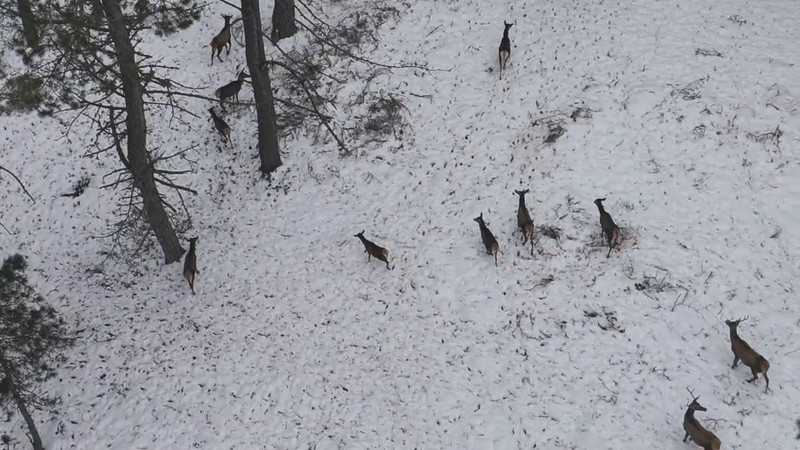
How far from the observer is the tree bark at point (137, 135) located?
11.6m

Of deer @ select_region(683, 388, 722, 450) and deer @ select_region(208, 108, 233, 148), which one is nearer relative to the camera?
deer @ select_region(683, 388, 722, 450)

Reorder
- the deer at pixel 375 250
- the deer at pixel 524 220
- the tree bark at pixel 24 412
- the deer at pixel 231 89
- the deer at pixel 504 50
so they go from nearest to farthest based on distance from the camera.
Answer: the tree bark at pixel 24 412 → the deer at pixel 524 220 → the deer at pixel 375 250 → the deer at pixel 504 50 → the deer at pixel 231 89

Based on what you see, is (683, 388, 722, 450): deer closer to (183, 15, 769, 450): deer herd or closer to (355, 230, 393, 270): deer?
(183, 15, 769, 450): deer herd

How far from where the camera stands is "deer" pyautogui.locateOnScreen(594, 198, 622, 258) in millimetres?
12766

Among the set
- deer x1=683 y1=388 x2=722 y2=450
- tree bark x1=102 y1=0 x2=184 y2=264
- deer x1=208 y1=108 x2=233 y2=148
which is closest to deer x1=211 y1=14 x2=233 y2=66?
deer x1=208 y1=108 x2=233 y2=148

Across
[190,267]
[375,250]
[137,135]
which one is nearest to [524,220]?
[375,250]

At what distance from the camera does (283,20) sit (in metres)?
19.1

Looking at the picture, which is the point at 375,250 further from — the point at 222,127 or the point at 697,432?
the point at 697,432

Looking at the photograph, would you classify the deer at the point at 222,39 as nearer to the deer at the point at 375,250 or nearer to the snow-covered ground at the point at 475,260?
the snow-covered ground at the point at 475,260

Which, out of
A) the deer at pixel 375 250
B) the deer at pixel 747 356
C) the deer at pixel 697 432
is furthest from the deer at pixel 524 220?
the deer at pixel 697 432

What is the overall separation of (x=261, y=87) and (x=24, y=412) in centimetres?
898

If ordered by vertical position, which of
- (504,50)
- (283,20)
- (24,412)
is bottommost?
(24,412)

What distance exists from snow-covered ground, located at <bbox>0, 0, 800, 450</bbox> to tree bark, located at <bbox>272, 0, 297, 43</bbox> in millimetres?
553

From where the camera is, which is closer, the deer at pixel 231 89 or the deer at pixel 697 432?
the deer at pixel 697 432
